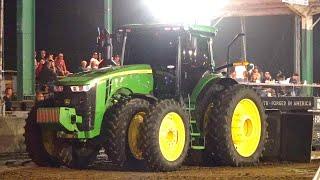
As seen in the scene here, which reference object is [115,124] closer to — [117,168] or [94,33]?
[117,168]

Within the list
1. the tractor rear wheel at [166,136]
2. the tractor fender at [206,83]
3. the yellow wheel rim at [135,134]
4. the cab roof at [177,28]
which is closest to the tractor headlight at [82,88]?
the yellow wheel rim at [135,134]

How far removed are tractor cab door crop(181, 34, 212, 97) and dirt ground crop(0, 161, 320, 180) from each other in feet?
4.88

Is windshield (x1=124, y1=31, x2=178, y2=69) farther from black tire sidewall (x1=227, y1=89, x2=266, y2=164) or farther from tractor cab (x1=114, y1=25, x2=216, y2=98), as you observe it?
black tire sidewall (x1=227, y1=89, x2=266, y2=164)

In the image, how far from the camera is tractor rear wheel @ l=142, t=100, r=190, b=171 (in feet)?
37.5

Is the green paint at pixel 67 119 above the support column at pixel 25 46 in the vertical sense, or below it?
below

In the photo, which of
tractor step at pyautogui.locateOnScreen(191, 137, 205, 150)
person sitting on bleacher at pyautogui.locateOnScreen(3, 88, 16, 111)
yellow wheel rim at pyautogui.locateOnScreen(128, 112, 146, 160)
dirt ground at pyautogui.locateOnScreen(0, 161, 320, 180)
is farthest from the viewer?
person sitting on bleacher at pyautogui.locateOnScreen(3, 88, 16, 111)

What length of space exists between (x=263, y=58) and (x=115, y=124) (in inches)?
821

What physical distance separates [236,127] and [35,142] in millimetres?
3521

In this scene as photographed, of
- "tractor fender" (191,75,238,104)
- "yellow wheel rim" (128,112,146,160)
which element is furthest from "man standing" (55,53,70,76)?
"yellow wheel rim" (128,112,146,160)

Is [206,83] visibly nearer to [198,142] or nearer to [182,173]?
[198,142]

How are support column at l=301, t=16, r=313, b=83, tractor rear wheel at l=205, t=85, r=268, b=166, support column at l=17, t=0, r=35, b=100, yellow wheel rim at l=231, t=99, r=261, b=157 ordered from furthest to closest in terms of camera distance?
support column at l=301, t=16, r=313, b=83
support column at l=17, t=0, r=35, b=100
yellow wheel rim at l=231, t=99, r=261, b=157
tractor rear wheel at l=205, t=85, r=268, b=166

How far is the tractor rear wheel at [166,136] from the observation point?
11.4m

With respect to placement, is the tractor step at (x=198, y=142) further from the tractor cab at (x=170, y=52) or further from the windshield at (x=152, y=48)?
the windshield at (x=152, y=48)

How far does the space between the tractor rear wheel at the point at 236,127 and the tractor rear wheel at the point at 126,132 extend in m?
1.25
